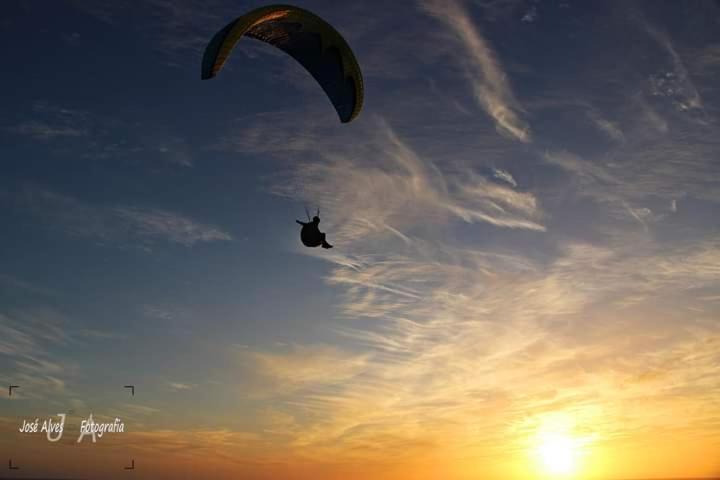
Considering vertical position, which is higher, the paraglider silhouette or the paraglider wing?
the paraglider wing

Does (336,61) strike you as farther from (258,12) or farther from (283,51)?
(258,12)

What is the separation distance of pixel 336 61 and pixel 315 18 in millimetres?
2749

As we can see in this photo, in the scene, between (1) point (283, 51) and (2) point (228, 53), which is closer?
(2) point (228, 53)

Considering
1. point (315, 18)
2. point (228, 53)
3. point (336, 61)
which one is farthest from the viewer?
point (336, 61)

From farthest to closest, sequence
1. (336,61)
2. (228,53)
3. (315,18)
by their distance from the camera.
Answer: (336,61) < (315,18) < (228,53)

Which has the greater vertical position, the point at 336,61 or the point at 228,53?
the point at 336,61

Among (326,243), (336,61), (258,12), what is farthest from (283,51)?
(326,243)

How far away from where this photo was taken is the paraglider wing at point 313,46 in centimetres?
2442

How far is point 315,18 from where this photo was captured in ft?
89.7

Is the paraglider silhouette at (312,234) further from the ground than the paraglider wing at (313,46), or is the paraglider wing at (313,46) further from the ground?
the paraglider wing at (313,46)

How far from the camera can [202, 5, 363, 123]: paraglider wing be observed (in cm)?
2442

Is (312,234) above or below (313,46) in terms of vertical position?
below

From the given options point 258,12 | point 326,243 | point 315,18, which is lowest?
point 326,243

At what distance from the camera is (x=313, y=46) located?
29484 mm
